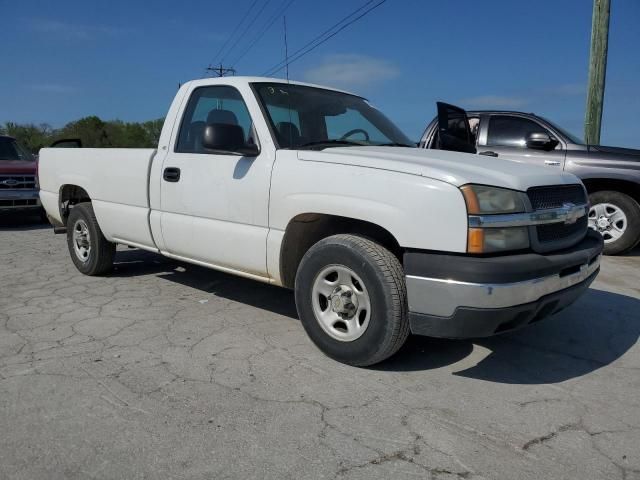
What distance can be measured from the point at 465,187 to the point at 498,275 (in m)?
0.48

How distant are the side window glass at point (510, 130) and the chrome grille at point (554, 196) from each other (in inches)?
163

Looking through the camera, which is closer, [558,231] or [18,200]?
[558,231]

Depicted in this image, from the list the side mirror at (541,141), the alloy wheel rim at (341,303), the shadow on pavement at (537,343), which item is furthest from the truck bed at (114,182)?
the side mirror at (541,141)

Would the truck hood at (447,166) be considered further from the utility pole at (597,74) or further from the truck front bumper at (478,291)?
the utility pole at (597,74)

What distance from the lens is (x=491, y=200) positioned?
9.10 feet

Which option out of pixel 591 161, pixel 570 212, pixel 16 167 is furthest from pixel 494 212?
pixel 16 167

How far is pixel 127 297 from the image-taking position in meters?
4.75

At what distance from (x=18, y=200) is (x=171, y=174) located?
7.10 meters

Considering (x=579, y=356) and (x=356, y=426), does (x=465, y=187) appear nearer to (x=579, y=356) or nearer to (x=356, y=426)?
(x=356, y=426)

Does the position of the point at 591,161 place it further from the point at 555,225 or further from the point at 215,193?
the point at 215,193

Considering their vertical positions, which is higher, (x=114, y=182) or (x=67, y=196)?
(x=114, y=182)

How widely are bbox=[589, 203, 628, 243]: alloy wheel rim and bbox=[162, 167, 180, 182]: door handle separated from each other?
550 centimetres

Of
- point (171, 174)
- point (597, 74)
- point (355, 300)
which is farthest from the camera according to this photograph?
point (597, 74)

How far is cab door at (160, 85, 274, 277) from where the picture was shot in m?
3.66
